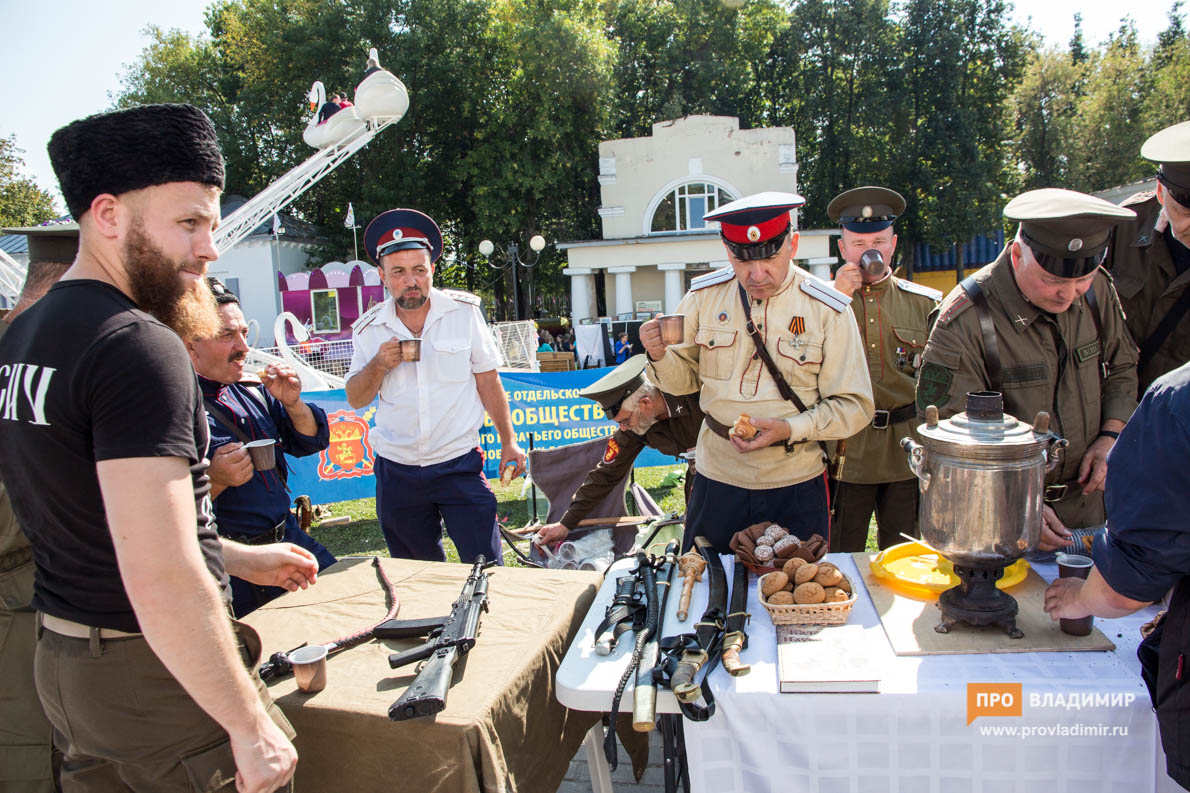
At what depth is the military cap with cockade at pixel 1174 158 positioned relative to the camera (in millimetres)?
2113

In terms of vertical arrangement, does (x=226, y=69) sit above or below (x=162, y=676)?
above

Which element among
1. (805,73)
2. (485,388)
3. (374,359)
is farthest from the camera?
(805,73)

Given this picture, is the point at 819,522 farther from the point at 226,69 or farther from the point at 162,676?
the point at 226,69

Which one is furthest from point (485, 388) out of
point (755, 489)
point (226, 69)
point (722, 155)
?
point (226, 69)

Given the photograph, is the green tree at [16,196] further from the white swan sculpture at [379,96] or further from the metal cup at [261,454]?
the metal cup at [261,454]

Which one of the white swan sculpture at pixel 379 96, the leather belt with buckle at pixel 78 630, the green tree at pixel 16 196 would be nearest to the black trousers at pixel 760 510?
the leather belt with buckle at pixel 78 630

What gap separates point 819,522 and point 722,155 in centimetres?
2347

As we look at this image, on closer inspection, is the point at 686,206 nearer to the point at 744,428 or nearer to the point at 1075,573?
the point at 744,428

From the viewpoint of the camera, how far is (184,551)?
131cm

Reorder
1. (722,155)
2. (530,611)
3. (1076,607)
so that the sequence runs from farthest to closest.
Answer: (722,155)
(530,611)
(1076,607)

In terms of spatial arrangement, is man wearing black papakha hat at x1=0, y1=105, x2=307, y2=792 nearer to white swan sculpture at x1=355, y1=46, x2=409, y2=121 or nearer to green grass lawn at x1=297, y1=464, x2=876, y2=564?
green grass lawn at x1=297, y1=464, x2=876, y2=564

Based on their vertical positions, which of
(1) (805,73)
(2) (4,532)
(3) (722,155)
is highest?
(1) (805,73)

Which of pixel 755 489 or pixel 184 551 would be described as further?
pixel 755 489

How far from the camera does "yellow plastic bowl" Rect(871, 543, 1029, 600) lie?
6.99 feet
